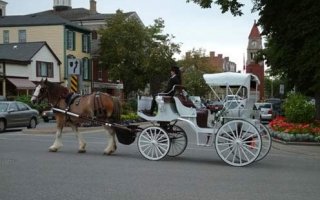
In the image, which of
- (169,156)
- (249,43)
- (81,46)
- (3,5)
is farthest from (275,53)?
(249,43)

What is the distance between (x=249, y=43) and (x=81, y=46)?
84.5 meters

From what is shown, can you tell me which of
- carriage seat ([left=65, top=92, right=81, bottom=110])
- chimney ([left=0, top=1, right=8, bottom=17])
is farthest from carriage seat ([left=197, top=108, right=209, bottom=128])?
chimney ([left=0, top=1, right=8, bottom=17])

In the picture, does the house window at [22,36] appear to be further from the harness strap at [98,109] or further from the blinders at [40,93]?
the harness strap at [98,109]

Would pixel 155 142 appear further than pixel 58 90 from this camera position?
No

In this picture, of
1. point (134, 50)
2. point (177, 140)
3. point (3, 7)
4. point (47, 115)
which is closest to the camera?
point (177, 140)

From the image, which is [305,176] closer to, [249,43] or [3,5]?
[3,5]

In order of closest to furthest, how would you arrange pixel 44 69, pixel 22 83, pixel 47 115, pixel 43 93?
pixel 43 93
pixel 47 115
pixel 22 83
pixel 44 69

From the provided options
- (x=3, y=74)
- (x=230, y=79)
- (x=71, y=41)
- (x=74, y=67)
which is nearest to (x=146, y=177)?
(x=230, y=79)

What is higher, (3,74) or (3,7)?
(3,7)

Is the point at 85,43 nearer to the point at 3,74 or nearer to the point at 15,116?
the point at 3,74

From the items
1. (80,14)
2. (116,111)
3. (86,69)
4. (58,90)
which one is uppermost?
(80,14)

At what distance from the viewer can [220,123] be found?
1427cm

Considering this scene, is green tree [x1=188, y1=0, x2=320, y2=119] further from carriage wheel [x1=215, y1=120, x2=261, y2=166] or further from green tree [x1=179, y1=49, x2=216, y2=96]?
green tree [x1=179, y1=49, x2=216, y2=96]

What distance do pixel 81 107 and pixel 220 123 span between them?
14.1 ft
